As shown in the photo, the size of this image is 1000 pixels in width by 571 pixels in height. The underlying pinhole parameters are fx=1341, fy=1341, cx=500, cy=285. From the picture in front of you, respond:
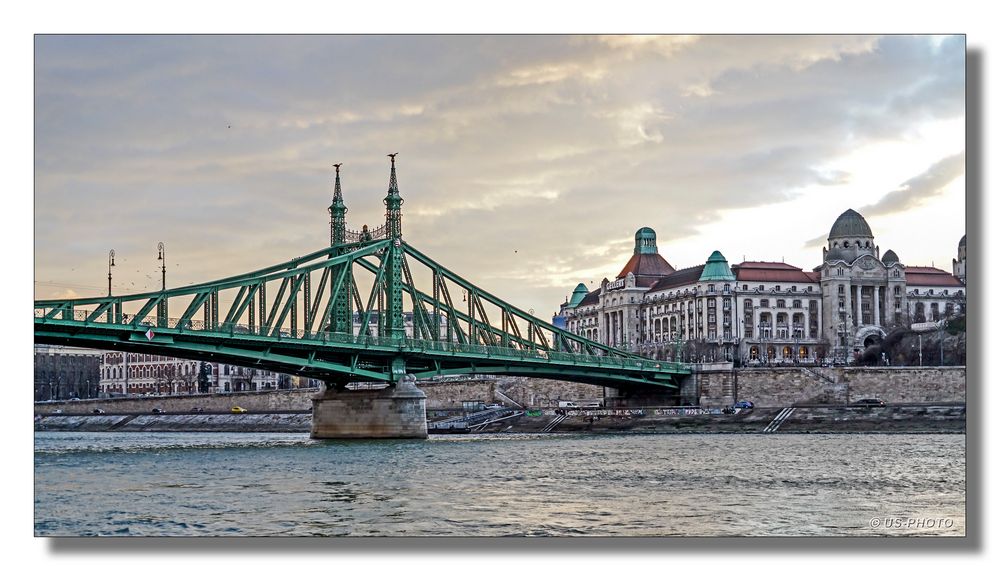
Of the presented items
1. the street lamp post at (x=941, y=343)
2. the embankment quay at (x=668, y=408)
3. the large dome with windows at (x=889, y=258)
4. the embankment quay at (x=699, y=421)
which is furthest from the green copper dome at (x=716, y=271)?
the embankment quay at (x=699, y=421)

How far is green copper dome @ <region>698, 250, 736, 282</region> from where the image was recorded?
4793 inches

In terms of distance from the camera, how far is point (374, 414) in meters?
60.8

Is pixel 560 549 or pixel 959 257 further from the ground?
pixel 959 257

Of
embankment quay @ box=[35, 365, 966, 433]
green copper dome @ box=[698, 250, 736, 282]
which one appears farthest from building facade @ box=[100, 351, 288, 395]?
green copper dome @ box=[698, 250, 736, 282]

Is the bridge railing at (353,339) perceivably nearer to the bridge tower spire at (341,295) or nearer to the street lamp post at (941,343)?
the bridge tower spire at (341,295)

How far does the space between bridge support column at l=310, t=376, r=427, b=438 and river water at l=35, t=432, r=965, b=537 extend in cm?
528

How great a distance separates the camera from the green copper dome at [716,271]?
122 metres

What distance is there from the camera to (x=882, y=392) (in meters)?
78.4

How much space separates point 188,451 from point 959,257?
114 feet

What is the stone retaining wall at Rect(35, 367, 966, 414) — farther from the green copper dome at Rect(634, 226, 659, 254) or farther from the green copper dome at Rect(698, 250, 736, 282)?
the green copper dome at Rect(698, 250, 736, 282)

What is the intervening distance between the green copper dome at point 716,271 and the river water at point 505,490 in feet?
218

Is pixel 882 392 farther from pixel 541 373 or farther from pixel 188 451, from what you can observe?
pixel 188 451
